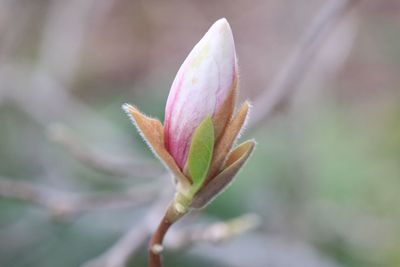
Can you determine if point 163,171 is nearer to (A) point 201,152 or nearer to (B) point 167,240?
(B) point 167,240

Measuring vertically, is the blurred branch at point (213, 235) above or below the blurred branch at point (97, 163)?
below

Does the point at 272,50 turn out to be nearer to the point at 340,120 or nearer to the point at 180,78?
the point at 340,120

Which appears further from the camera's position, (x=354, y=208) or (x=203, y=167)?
(x=354, y=208)

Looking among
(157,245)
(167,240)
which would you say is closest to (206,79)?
(157,245)

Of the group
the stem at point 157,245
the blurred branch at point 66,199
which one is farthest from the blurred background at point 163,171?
the stem at point 157,245

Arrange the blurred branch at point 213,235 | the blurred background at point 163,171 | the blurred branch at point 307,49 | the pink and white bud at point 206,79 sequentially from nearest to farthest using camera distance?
the pink and white bud at point 206,79 < the blurred branch at point 213,235 < the blurred branch at point 307,49 < the blurred background at point 163,171

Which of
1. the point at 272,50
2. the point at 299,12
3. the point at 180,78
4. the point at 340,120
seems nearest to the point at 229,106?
the point at 180,78

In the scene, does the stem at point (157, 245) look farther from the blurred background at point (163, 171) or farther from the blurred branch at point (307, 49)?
the blurred branch at point (307, 49)

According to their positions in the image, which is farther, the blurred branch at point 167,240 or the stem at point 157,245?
the blurred branch at point 167,240
